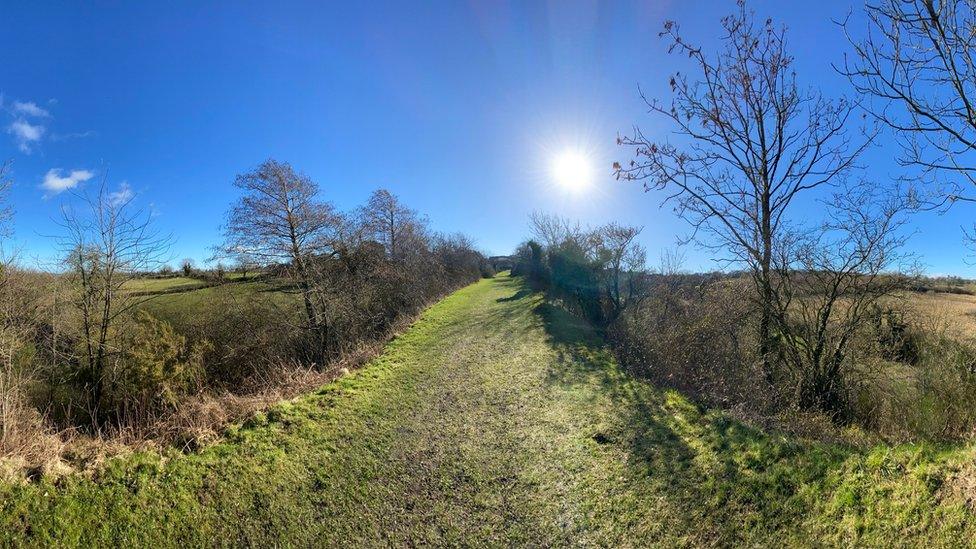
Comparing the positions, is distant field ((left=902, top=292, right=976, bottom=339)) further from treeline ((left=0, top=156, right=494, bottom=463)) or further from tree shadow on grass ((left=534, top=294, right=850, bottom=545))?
treeline ((left=0, top=156, right=494, bottom=463))

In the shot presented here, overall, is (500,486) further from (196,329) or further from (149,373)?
(196,329)

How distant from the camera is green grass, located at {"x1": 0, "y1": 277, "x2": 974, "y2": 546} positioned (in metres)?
3.11

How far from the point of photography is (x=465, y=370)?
8797 mm

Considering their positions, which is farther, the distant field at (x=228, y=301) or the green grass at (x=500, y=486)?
the distant field at (x=228, y=301)

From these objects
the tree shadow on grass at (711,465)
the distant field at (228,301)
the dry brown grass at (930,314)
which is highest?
the distant field at (228,301)

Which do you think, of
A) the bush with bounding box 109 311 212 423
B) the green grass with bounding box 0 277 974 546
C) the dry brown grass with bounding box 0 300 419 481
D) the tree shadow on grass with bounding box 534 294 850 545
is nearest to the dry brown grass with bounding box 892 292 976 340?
the tree shadow on grass with bounding box 534 294 850 545

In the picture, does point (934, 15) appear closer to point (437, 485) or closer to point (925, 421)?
point (925, 421)

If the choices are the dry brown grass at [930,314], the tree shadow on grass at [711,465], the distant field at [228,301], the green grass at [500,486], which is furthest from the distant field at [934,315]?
the distant field at [228,301]

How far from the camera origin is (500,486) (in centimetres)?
441

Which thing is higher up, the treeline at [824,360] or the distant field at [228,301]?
the distant field at [228,301]

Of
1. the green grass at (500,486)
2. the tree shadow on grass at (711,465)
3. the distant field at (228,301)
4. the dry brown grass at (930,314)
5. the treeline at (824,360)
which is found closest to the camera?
Answer: the green grass at (500,486)

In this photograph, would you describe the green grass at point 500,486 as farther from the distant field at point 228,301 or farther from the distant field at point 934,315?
the distant field at point 228,301

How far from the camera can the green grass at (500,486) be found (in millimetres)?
3111

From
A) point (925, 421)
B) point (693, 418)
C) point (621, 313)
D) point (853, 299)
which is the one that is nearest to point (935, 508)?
point (693, 418)
